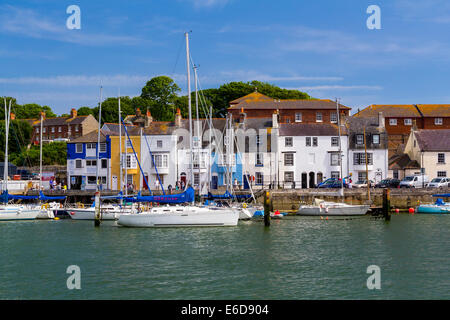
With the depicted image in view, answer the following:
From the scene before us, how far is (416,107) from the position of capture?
284ft

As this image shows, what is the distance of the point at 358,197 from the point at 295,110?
32191mm

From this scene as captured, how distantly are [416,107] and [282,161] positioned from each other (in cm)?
3383

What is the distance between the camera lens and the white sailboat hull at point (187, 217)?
37906mm

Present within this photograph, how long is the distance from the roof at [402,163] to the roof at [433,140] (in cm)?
220

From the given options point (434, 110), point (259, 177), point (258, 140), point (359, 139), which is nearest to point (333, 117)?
point (434, 110)

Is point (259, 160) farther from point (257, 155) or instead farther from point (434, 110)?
point (434, 110)

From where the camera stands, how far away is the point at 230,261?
27.6 meters

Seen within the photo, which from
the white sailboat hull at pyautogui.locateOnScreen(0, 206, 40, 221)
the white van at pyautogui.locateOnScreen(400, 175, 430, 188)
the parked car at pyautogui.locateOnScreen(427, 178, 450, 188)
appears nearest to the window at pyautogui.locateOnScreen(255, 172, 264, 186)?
the white van at pyautogui.locateOnScreen(400, 175, 430, 188)

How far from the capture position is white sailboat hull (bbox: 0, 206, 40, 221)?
45.5 metres

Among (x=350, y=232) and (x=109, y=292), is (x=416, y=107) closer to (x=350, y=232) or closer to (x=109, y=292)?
(x=350, y=232)

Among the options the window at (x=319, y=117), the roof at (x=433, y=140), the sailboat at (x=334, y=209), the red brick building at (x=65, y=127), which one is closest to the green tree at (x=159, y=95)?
the red brick building at (x=65, y=127)

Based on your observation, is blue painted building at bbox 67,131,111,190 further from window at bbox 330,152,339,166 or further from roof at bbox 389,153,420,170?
roof at bbox 389,153,420,170

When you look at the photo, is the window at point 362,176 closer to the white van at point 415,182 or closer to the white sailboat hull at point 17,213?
the white van at point 415,182

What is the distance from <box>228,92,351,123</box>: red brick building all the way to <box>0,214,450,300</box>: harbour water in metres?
41.7
